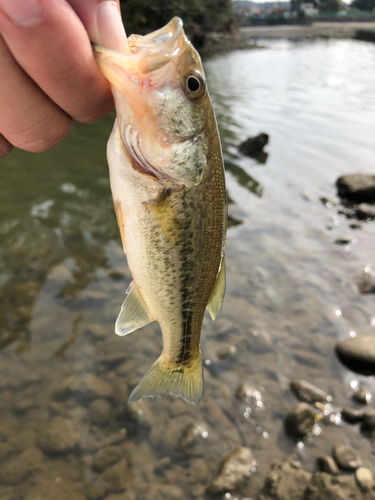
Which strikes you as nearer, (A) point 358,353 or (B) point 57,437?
(B) point 57,437

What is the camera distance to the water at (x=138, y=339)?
3414 mm

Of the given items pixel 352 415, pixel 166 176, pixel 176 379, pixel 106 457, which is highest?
pixel 166 176

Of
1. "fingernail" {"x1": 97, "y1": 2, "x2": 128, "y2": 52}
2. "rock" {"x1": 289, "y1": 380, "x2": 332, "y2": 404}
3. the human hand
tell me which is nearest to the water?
"rock" {"x1": 289, "y1": 380, "x2": 332, "y2": 404}

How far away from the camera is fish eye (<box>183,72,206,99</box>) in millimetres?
1521

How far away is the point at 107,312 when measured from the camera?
500 centimetres

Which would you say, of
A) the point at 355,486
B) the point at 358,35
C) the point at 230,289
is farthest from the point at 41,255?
the point at 358,35

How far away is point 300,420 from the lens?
3684mm

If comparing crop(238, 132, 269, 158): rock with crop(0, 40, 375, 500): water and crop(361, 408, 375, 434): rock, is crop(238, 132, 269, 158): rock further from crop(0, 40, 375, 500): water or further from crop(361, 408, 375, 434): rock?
crop(361, 408, 375, 434): rock

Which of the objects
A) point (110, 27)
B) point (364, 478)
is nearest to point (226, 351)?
point (364, 478)

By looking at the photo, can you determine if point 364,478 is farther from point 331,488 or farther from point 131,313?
point 131,313

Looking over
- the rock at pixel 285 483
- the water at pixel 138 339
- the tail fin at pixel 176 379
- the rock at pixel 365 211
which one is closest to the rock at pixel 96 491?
the water at pixel 138 339

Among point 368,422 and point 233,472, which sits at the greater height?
point 233,472

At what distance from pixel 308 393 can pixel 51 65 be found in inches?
158

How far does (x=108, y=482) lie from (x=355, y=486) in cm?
217
